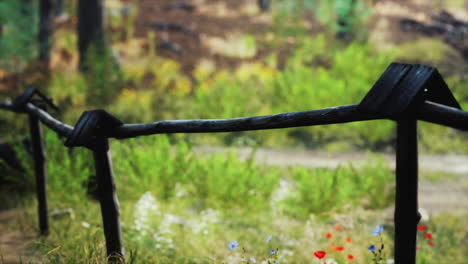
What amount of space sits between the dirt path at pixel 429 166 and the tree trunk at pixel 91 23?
4.28 metres

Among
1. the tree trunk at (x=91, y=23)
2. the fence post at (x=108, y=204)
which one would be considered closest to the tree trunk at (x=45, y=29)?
the tree trunk at (x=91, y=23)

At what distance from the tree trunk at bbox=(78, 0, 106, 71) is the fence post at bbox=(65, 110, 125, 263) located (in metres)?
7.54

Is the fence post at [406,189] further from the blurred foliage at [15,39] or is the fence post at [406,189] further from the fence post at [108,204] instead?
the blurred foliage at [15,39]

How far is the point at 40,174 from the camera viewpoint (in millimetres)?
4094

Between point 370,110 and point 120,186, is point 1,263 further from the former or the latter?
point 370,110

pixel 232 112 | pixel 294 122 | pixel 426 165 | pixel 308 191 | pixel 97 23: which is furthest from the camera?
→ pixel 97 23

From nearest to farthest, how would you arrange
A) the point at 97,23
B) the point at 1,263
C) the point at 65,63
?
the point at 1,263
the point at 97,23
the point at 65,63

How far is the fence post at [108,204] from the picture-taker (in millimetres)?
2867

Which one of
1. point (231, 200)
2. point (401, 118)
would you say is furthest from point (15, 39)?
Answer: point (401, 118)

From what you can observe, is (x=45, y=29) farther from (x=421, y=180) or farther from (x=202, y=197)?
(x=421, y=180)

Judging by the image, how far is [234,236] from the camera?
4.02 meters

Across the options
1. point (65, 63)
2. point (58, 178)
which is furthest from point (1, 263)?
point (65, 63)

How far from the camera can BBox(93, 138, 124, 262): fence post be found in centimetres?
287

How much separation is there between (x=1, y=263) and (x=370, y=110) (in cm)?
303
